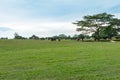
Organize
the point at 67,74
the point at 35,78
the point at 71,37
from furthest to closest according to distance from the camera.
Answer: the point at 71,37
the point at 67,74
the point at 35,78

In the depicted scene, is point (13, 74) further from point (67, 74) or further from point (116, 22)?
point (116, 22)

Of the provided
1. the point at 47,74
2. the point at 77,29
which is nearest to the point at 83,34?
the point at 77,29

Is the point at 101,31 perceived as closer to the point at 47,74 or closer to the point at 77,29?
the point at 77,29

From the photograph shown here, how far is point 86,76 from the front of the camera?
900cm

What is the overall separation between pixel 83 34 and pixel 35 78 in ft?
216

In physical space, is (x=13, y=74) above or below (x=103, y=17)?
below

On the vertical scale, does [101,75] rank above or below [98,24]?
below

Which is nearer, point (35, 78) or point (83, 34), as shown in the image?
point (35, 78)

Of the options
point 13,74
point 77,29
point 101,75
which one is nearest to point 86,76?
point 101,75

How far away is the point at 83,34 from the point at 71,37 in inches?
442

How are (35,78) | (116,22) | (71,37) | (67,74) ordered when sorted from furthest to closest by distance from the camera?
(71,37), (116,22), (67,74), (35,78)

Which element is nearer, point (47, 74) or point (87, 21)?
point (47, 74)

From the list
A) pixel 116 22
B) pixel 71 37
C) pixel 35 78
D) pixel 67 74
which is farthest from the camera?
pixel 71 37

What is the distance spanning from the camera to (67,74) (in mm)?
9414
